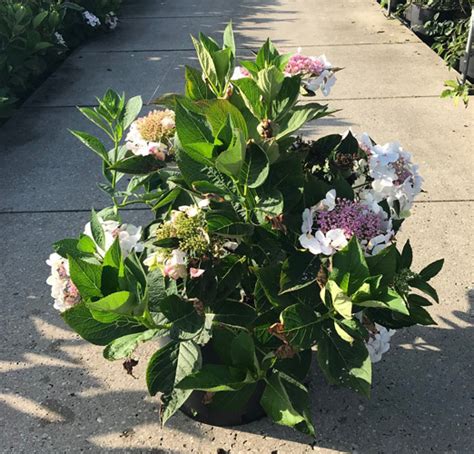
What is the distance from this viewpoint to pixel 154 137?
1.94m

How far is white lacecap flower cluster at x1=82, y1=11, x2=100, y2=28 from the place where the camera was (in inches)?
252

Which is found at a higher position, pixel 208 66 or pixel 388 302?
pixel 208 66

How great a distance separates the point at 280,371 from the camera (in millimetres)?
1898

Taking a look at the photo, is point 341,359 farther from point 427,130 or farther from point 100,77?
point 100,77

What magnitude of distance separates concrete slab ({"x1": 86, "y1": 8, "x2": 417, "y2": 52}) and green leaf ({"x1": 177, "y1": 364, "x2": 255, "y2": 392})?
484 centimetres

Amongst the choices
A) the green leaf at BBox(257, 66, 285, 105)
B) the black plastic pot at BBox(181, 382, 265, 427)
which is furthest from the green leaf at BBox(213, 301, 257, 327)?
the green leaf at BBox(257, 66, 285, 105)

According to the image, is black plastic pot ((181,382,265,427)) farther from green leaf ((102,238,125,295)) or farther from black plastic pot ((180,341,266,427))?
green leaf ((102,238,125,295))

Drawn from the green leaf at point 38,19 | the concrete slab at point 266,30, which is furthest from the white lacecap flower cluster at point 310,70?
the concrete slab at point 266,30

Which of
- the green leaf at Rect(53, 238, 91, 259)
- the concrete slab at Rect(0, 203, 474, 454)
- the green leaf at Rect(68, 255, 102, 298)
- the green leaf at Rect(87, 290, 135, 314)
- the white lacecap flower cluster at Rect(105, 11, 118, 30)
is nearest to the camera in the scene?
the green leaf at Rect(87, 290, 135, 314)

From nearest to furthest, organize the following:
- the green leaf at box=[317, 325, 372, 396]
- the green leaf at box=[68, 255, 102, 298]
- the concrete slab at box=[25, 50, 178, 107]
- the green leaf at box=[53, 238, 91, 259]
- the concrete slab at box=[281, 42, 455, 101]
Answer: the green leaf at box=[68, 255, 102, 298] < the green leaf at box=[317, 325, 372, 396] < the green leaf at box=[53, 238, 91, 259] < the concrete slab at box=[281, 42, 455, 101] < the concrete slab at box=[25, 50, 178, 107]

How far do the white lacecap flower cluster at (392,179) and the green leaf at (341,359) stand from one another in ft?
1.33

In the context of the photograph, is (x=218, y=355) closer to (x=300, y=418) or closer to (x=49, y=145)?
(x=300, y=418)

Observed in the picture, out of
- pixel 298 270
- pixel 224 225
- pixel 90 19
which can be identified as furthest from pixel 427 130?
pixel 90 19

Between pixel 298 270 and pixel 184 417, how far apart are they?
2.75 feet
